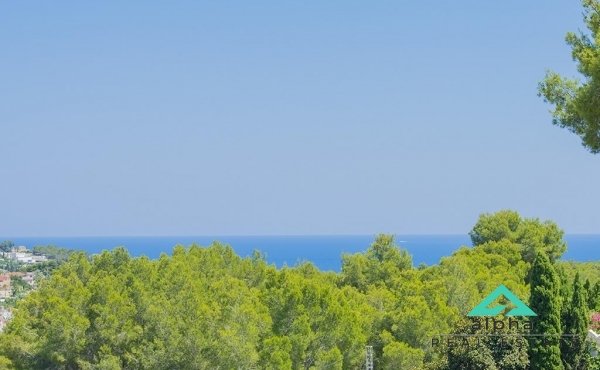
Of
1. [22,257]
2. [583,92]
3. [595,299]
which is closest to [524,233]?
[595,299]

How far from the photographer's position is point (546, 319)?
1684 centimetres

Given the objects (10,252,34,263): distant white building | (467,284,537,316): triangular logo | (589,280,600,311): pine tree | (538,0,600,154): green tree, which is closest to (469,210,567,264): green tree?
(589,280,600,311): pine tree

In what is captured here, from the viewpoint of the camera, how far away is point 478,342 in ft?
55.4

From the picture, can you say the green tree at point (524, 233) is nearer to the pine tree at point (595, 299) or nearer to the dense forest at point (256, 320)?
the dense forest at point (256, 320)

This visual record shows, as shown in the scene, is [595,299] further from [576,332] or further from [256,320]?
[256,320]

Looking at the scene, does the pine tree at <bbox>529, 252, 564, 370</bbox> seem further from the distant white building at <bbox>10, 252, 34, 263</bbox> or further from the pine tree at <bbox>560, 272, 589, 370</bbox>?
the distant white building at <bbox>10, 252, 34, 263</bbox>

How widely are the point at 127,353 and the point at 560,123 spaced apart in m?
16.1

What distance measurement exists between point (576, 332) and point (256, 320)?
8.32m

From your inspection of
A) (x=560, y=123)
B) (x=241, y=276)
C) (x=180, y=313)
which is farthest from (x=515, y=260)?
(x=560, y=123)

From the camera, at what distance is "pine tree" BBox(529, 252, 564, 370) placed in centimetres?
1673

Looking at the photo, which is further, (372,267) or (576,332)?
(372,267)

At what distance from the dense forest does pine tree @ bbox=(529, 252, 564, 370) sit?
2cm
